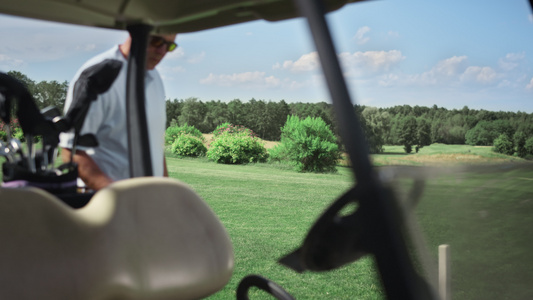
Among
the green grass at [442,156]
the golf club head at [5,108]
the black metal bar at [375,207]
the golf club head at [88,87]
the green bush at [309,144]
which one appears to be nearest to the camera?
the black metal bar at [375,207]

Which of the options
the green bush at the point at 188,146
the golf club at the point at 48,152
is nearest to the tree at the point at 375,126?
the golf club at the point at 48,152

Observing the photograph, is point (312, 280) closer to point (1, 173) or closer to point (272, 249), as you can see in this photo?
point (272, 249)

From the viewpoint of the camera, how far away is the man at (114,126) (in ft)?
4.11

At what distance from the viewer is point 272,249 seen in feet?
20.8

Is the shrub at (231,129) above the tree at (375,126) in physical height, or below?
above

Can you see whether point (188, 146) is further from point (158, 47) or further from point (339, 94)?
point (339, 94)

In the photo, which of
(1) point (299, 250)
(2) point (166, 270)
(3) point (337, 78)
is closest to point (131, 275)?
(2) point (166, 270)

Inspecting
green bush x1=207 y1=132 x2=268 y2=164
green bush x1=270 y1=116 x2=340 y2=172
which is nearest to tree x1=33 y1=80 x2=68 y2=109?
green bush x1=270 y1=116 x2=340 y2=172

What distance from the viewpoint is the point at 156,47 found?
1305 millimetres

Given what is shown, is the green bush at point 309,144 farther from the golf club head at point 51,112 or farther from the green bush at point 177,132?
the golf club head at point 51,112

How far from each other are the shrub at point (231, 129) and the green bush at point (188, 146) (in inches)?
20.3

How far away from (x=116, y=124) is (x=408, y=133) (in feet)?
2.84

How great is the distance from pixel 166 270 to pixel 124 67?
64 centimetres

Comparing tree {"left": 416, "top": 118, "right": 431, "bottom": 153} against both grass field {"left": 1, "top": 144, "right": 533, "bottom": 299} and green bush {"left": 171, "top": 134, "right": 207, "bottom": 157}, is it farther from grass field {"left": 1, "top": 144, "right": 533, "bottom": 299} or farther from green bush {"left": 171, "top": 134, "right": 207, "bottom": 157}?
green bush {"left": 171, "top": 134, "right": 207, "bottom": 157}
